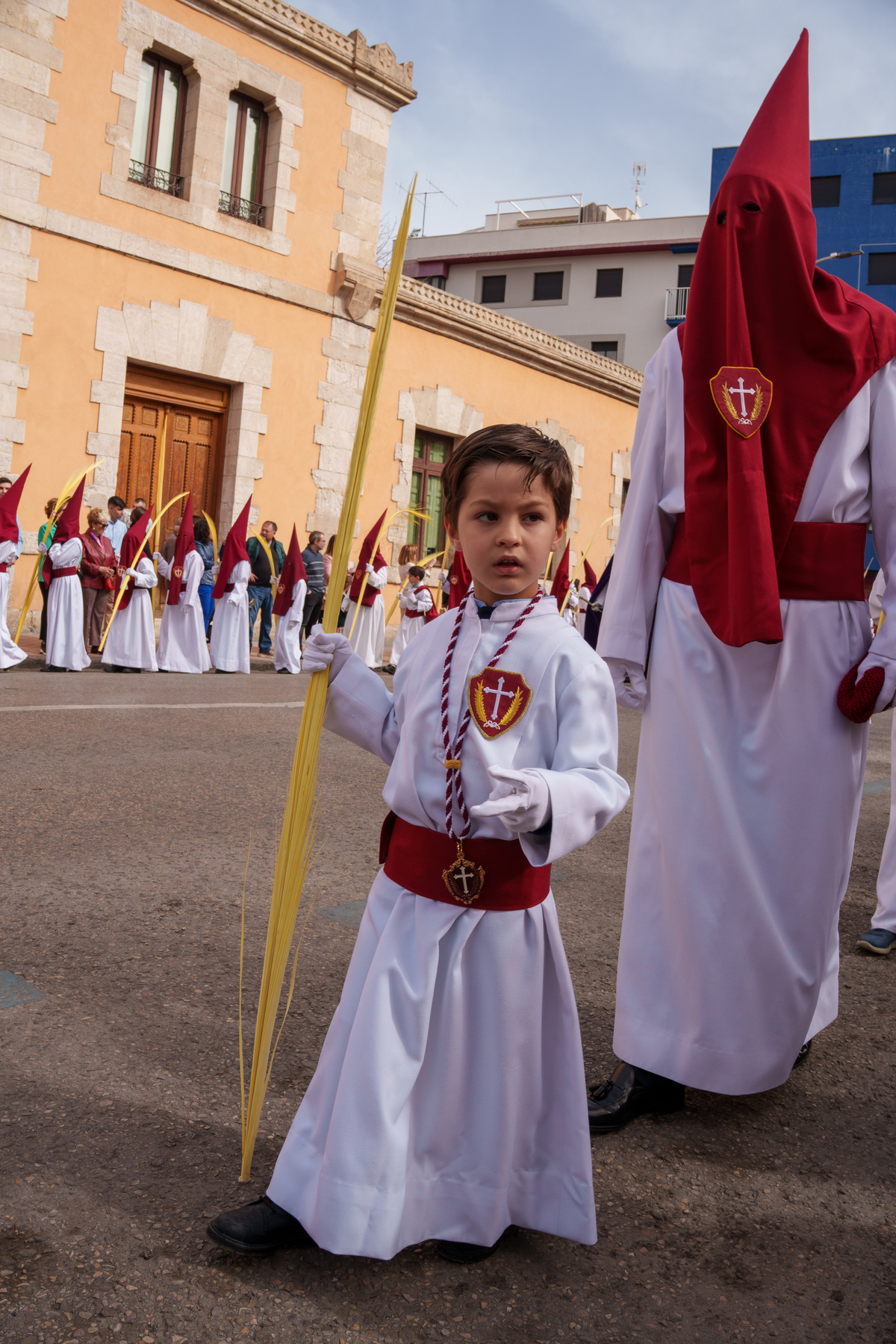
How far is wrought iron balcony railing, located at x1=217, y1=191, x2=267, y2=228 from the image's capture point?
53.2 ft

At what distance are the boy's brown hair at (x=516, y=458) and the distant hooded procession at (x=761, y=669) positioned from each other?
58 centimetres

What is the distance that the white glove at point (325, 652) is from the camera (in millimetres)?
1944

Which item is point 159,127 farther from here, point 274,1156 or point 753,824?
point 274,1156

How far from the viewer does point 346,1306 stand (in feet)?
5.66

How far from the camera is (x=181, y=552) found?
12.9 meters

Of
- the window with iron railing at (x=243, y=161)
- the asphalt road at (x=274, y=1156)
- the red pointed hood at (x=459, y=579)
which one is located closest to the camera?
the asphalt road at (x=274, y=1156)

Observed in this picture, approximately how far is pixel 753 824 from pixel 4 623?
31.8 feet

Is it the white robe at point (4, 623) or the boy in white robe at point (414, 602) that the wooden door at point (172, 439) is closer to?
the boy in white robe at point (414, 602)

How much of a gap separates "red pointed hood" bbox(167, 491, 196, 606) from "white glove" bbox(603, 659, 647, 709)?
10576 millimetres

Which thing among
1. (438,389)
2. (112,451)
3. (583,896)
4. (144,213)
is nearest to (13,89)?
(144,213)

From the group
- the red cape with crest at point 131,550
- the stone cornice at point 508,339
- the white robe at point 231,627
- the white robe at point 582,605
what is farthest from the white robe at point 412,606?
the stone cornice at point 508,339

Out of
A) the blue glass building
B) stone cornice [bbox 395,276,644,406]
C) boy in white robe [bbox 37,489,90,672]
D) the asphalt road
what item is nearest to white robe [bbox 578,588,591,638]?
stone cornice [bbox 395,276,644,406]

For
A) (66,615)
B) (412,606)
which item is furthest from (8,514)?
→ (412,606)

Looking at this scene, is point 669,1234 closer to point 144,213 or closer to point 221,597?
point 221,597
